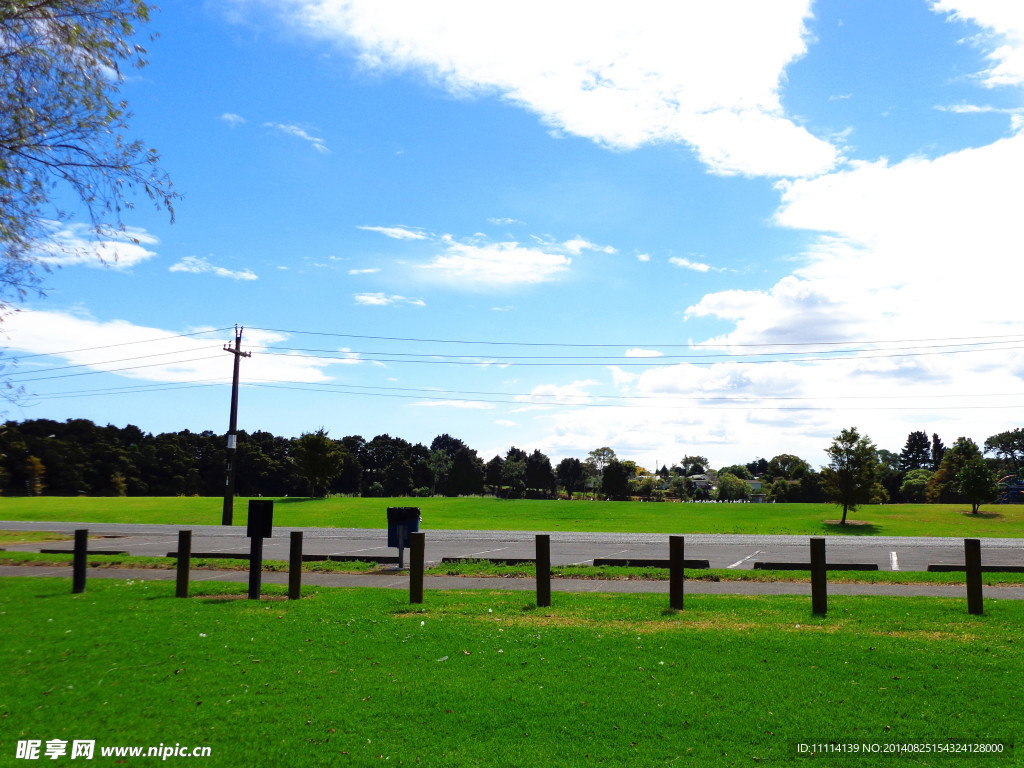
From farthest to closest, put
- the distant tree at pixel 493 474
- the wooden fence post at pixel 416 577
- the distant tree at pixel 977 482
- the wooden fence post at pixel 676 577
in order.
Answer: the distant tree at pixel 493 474 → the distant tree at pixel 977 482 → the wooden fence post at pixel 416 577 → the wooden fence post at pixel 676 577

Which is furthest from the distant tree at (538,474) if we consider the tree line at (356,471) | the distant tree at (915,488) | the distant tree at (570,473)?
the distant tree at (915,488)

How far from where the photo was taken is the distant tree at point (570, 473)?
12681cm

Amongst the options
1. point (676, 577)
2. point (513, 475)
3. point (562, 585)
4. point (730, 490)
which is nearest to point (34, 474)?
point (513, 475)

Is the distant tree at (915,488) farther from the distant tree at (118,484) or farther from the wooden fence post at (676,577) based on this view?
the wooden fence post at (676,577)

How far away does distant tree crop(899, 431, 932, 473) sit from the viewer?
153250 millimetres

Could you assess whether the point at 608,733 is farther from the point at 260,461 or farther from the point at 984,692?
the point at 260,461

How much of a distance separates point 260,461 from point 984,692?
321 ft

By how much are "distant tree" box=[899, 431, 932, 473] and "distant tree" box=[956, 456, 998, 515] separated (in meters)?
106

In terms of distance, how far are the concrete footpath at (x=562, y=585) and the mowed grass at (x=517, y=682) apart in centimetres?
246

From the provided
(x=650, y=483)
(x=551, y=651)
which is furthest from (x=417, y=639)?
(x=650, y=483)

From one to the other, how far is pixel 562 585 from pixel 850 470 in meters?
40.7

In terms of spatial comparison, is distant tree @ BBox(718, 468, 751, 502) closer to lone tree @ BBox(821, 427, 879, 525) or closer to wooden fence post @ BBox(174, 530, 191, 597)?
lone tree @ BBox(821, 427, 879, 525)

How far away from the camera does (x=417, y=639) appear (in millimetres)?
8500

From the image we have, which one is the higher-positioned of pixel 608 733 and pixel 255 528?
pixel 255 528
